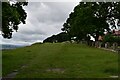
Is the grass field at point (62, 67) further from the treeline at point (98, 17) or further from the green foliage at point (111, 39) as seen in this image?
the green foliage at point (111, 39)

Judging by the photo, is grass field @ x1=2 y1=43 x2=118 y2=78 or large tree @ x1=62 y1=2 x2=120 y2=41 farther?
large tree @ x1=62 y1=2 x2=120 y2=41

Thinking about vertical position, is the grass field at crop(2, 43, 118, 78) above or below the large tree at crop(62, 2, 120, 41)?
below

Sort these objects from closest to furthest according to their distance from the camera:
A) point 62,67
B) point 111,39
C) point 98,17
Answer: point 62,67
point 98,17
point 111,39

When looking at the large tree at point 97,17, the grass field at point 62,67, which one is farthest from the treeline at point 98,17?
the grass field at point 62,67

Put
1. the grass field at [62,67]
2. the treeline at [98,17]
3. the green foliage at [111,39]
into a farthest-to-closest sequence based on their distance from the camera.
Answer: the green foliage at [111,39] → the treeline at [98,17] → the grass field at [62,67]

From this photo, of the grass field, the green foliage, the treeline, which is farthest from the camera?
the green foliage

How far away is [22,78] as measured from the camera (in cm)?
1591

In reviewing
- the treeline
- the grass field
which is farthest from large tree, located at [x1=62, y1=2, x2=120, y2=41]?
the grass field

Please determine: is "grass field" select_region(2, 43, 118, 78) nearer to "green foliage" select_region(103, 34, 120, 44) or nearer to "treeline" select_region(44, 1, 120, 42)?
"treeline" select_region(44, 1, 120, 42)

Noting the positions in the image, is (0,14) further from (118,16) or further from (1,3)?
(118,16)

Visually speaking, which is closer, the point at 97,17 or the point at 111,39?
the point at 97,17

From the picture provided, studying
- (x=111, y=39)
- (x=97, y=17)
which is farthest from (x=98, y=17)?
(x=111, y=39)

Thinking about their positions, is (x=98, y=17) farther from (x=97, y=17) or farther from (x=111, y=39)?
(x=111, y=39)

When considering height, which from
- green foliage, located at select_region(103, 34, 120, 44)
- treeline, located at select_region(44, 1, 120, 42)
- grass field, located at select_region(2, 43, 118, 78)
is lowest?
grass field, located at select_region(2, 43, 118, 78)
